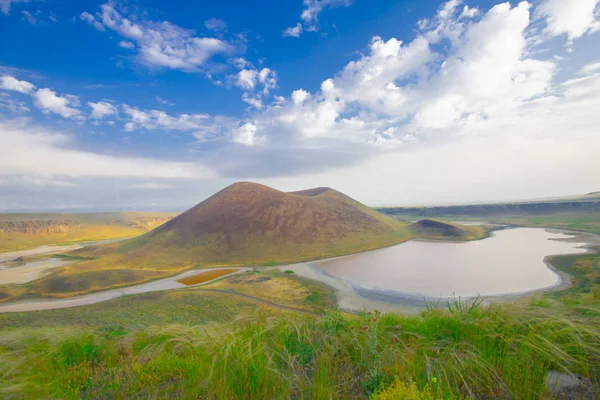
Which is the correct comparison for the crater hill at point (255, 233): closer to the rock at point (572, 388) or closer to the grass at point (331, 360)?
the grass at point (331, 360)

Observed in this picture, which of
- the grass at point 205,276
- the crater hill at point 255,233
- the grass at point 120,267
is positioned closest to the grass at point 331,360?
the grass at point 205,276

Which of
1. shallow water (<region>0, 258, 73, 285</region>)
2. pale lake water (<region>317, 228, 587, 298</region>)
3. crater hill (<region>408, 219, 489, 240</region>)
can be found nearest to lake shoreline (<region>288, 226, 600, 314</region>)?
pale lake water (<region>317, 228, 587, 298</region>)

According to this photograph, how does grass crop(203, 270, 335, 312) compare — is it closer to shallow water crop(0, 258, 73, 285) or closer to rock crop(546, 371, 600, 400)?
rock crop(546, 371, 600, 400)

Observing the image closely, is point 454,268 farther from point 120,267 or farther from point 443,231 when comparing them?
point 120,267

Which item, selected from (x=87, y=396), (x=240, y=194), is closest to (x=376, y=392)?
(x=87, y=396)

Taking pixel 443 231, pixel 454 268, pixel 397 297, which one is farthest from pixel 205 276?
pixel 443 231

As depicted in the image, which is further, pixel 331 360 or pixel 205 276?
pixel 205 276
